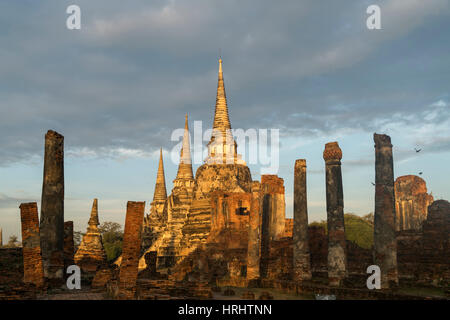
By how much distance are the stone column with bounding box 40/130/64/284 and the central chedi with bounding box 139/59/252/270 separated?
22.9 meters

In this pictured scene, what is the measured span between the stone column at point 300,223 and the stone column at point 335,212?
5.33 ft

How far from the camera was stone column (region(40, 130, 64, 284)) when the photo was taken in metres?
15.1

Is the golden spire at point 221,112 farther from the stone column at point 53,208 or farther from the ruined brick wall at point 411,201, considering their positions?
the stone column at point 53,208

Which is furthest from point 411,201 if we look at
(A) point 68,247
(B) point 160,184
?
(B) point 160,184

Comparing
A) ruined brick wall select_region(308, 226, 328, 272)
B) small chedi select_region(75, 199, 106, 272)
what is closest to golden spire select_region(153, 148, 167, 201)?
small chedi select_region(75, 199, 106, 272)

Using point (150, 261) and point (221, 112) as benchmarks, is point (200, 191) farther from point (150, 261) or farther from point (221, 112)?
point (150, 261)

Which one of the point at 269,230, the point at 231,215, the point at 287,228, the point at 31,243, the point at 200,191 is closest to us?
the point at 31,243

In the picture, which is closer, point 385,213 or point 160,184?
point 385,213

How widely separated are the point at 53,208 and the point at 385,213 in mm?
10260

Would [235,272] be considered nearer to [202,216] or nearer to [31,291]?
[31,291]

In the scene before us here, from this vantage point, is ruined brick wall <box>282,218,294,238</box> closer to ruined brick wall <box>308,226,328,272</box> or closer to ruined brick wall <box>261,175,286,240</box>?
ruined brick wall <box>261,175,286,240</box>

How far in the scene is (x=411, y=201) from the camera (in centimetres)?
3056

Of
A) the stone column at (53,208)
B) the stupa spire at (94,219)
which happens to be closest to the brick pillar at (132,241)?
the stone column at (53,208)
